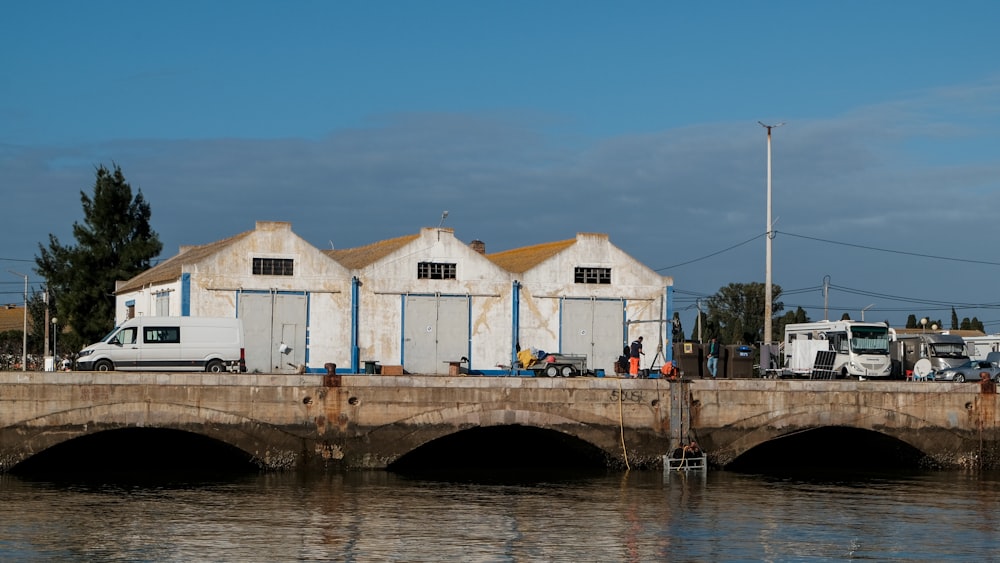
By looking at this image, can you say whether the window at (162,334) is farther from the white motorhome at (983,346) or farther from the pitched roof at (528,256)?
the white motorhome at (983,346)

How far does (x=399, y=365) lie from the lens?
5281cm

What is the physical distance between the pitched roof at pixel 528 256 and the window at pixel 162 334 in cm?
1625

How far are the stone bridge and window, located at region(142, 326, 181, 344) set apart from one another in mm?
6121

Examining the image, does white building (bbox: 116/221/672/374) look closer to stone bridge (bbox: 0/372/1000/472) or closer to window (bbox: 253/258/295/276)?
window (bbox: 253/258/295/276)

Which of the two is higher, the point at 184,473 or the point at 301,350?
the point at 301,350

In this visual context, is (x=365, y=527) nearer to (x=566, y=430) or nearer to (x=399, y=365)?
(x=566, y=430)

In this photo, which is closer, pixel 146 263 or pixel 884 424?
pixel 884 424

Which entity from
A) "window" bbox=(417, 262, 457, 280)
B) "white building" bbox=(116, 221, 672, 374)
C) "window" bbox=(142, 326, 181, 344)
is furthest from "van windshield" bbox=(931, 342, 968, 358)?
"window" bbox=(142, 326, 181, 344)

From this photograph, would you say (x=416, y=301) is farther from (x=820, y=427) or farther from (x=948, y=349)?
(x=948, y=349)

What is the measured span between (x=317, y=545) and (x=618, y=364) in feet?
66.9

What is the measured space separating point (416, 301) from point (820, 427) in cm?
1828

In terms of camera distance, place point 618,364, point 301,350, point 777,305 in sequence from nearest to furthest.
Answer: point 618,364, point 301,350, point 777,305

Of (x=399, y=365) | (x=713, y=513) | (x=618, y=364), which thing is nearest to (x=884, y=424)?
(x=618, y=364)

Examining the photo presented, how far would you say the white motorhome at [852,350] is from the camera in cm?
5184
